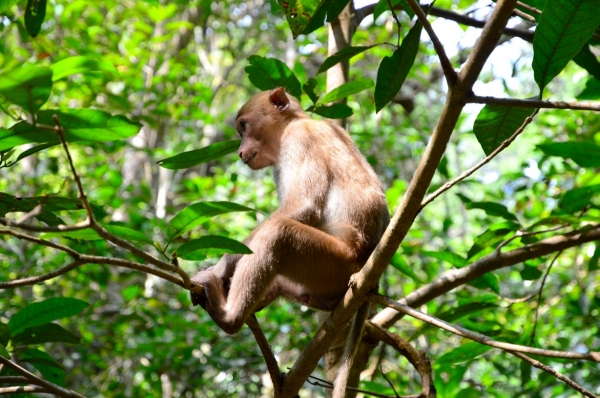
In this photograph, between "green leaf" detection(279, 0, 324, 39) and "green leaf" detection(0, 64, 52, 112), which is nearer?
"green leaf" detection(0, 64, 52, 112)

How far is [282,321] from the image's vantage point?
6.57 meters

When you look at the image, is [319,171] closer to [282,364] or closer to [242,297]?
[242,297]

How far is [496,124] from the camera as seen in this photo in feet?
7.73

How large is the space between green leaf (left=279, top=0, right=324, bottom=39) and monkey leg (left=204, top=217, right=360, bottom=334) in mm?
1013

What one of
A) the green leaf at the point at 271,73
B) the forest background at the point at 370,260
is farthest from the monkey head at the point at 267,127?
the green leaf at the point at 271,73

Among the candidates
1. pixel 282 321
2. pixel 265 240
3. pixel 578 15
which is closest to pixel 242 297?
pixel 265 240

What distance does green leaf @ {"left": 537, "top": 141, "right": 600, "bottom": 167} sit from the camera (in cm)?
313

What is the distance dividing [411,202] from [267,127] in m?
2.53

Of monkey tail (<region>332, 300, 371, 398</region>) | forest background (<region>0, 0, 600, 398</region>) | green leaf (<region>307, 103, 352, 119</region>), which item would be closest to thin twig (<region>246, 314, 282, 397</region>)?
forest background (<region>0, 0, 600, 398</region>)

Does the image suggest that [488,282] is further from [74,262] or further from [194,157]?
[74,262]

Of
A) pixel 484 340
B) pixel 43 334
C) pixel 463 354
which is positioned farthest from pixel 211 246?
pixel 463 354

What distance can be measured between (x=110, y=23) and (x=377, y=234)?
930 cm

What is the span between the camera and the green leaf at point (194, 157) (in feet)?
8.79

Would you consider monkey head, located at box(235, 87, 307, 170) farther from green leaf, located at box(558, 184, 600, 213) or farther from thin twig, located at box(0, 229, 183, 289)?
thin twig, located at box(0, 229, 183, 289)
